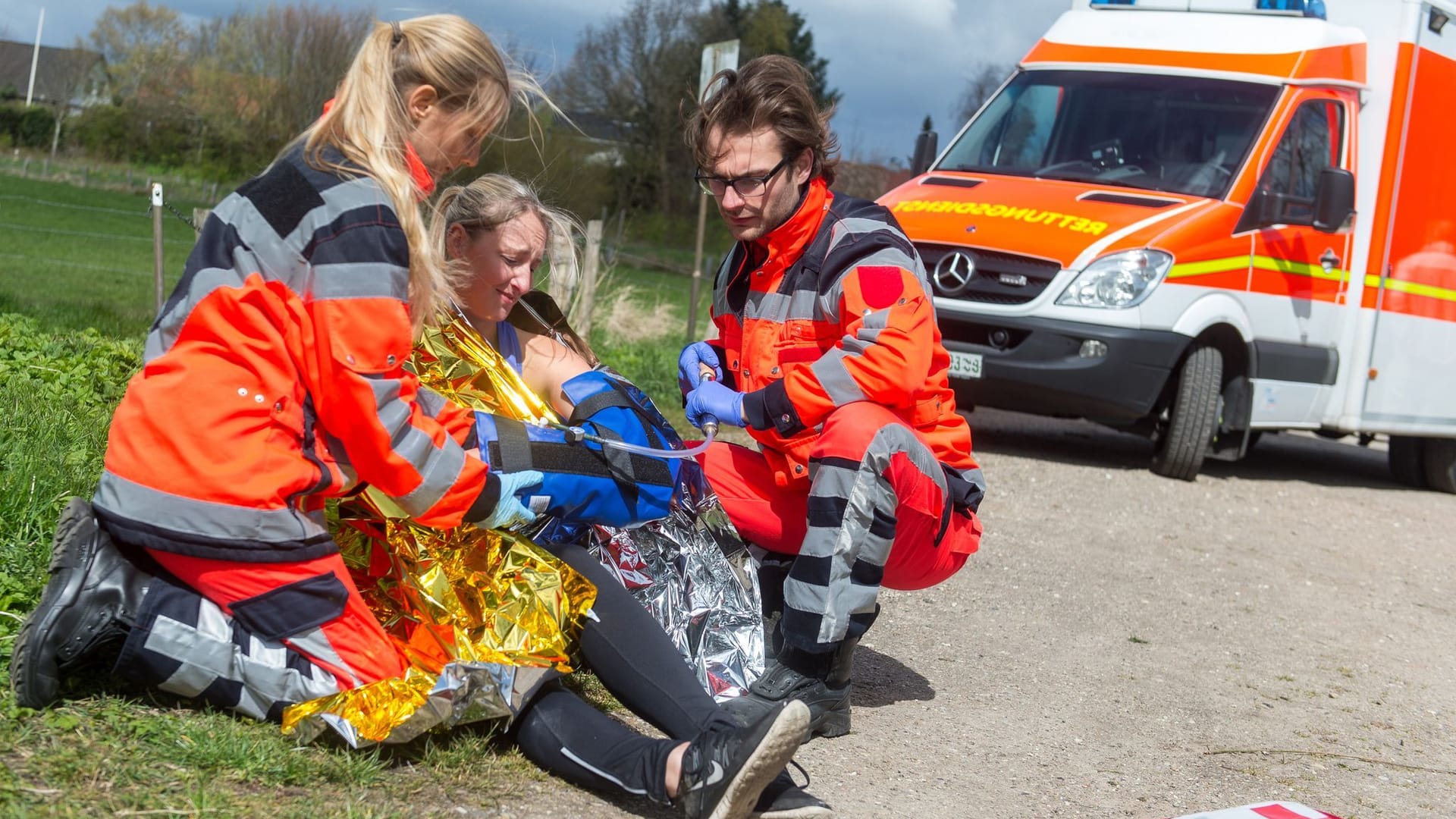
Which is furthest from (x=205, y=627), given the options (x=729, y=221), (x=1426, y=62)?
(x=1426, y=62)

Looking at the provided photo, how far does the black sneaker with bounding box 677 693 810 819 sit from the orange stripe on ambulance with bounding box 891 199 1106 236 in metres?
5.74

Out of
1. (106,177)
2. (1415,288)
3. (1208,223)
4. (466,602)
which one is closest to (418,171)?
(466,602)

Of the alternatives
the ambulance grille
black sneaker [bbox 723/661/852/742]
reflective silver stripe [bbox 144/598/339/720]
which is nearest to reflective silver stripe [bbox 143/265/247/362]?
reflective silver stripe [bbox 144/598/339/720]

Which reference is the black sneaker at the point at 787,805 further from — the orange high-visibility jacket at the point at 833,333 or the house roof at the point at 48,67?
the house roof at the point at 48,67

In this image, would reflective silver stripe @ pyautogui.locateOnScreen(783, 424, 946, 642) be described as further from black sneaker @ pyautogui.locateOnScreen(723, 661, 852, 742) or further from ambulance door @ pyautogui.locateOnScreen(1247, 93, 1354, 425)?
ambulance door @ pyautogui.locateOnScreen(1247, 93, 1354, 425)

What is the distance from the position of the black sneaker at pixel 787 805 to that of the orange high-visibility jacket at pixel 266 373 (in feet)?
3.31

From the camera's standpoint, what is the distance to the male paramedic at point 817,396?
11.5 feet

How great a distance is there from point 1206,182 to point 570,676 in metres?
5.92

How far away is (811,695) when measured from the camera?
3600 millimetres

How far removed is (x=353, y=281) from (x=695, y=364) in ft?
4.96

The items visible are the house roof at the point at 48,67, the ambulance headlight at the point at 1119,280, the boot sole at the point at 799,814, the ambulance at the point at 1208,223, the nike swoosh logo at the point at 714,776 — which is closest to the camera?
the nike swoosh logo at the point at 714,776

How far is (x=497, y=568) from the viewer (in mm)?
3223

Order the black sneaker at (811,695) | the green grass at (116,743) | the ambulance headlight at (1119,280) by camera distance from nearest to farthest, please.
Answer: the green grass at (116,743), the black sneaker at (811,695), the ambulance headlight at (1119,280)

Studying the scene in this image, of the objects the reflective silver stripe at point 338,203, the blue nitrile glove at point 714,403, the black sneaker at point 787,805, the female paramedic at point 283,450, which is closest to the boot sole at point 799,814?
the black sneaker at point 787,805
